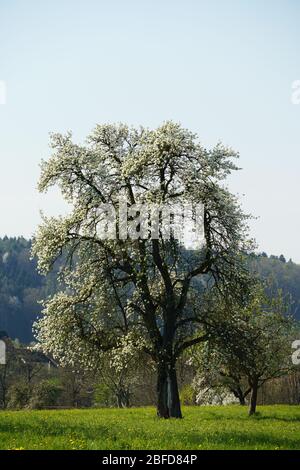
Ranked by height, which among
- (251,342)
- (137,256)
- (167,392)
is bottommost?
(167,392)

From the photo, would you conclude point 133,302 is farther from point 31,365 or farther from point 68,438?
point 31,365

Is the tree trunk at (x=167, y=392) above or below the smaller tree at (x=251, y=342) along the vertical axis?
below

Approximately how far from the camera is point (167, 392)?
33.0 m

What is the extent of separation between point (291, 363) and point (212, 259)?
16.5m

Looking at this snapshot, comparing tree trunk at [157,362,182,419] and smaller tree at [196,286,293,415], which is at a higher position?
smaller tree at [196,286,293,415]

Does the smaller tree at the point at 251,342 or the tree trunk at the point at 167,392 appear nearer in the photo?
the smaller tree at the point at 251,342

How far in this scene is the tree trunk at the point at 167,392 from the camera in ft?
107

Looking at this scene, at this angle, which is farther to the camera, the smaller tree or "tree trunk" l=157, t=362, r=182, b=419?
"tree trunk" l=157, t=362, r=182, b=419

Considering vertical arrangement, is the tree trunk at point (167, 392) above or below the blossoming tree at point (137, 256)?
below

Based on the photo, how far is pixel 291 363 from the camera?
1756 inches

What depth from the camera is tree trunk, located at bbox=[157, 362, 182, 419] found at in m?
32.7

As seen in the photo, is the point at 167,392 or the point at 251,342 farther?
the point at 167,392
